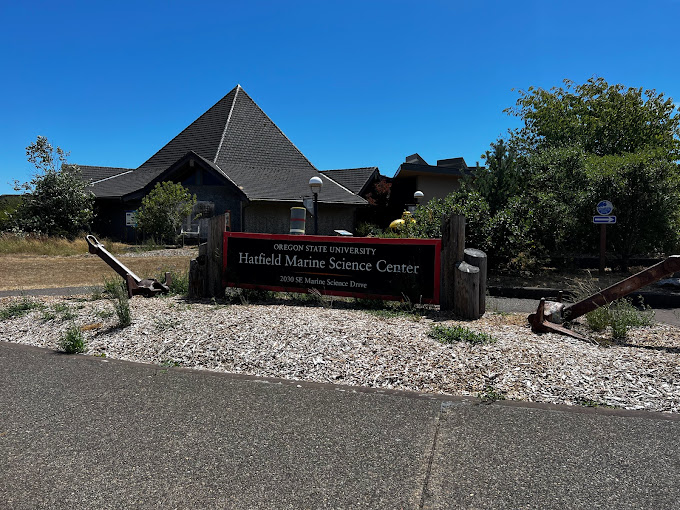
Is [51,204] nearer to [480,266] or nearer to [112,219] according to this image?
[112,219]

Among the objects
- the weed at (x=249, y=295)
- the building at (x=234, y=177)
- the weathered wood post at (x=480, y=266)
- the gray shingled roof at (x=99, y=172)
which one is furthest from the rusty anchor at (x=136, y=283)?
the gray shingled roof at (x=99, y=172)

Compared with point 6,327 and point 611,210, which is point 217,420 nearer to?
point 6,327

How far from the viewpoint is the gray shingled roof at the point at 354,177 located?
31.0 metres

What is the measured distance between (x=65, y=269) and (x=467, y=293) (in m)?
13.5

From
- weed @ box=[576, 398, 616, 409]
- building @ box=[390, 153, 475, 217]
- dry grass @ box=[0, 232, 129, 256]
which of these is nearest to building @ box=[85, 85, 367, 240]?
building @ box=[390, 153, 475, 217]

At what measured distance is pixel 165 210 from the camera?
81.9ft

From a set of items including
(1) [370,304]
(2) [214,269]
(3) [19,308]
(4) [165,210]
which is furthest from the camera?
(4) [165,210]

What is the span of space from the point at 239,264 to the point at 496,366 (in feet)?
16.3

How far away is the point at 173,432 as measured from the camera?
12.2 feet

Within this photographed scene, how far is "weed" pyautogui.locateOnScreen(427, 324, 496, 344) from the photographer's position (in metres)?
5.57

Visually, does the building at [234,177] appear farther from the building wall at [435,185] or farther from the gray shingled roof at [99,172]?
the building wall at [435,185]

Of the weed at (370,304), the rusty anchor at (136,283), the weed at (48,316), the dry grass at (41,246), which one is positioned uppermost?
the dry grass at (41,246)

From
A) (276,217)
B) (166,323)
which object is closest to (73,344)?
(166,323)

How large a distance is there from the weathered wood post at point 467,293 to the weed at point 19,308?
19.9 feet
